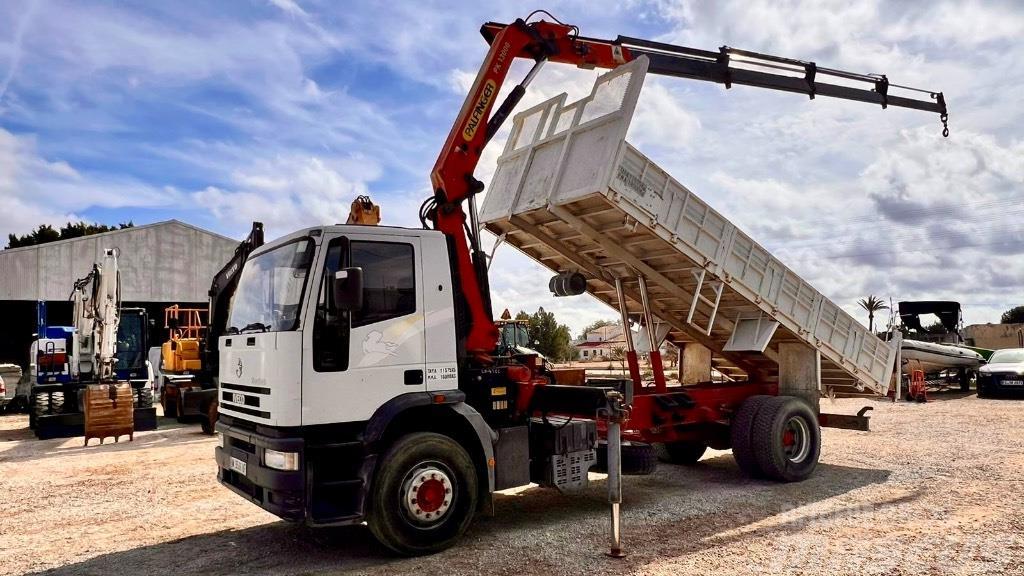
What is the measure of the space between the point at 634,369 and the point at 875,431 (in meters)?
7.36

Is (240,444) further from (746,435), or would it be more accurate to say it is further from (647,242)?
(746,435)

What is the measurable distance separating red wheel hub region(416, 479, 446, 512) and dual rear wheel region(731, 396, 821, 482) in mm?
4465

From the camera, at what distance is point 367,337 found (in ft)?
20.4

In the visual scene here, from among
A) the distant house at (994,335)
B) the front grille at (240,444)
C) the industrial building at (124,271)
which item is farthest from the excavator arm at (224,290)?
A: the distant house at (994,335)

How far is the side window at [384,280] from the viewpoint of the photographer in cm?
627

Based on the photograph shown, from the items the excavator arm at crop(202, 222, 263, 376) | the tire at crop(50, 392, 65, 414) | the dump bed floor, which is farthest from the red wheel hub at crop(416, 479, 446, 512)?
the tire at crop(50, 392, 65, 414)

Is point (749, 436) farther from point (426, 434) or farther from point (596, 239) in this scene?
point (426, 434)

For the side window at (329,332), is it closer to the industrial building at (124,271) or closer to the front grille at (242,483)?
the front grille at (242,483)

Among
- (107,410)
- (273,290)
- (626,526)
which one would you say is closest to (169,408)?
(107,410)

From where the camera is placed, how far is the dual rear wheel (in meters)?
9.08

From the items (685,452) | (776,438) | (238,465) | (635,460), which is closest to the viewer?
(238,465)

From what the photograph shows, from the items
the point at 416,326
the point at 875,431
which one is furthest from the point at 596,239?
the point at 875,431

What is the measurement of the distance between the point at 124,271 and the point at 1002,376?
3019 cm

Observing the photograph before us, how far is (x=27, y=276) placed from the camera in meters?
27.7
